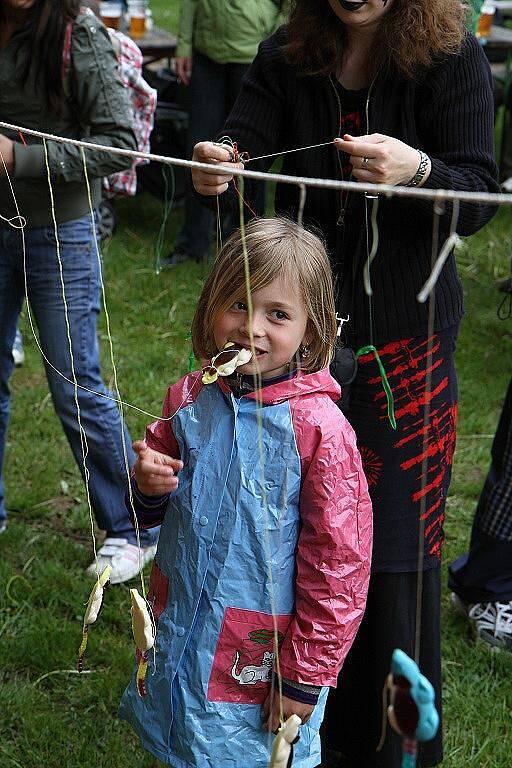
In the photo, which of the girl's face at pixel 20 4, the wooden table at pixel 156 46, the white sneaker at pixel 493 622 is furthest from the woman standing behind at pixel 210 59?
the white sneaker at pixel 493 622

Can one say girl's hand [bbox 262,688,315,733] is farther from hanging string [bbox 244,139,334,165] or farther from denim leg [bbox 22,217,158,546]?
denim leg [bbox 22,217,158,546]

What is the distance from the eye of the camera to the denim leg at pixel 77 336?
264cm

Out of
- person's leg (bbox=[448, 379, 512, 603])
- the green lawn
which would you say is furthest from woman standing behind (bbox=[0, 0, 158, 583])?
person's leg (bbox=[448, 379, 512, 603])

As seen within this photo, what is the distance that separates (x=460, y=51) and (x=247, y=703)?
125 cm

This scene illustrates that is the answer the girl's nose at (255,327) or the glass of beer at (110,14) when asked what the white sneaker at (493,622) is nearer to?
the girl's nose at (255,327)

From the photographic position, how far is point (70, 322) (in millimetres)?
2664

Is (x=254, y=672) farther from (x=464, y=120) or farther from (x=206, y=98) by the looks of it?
(x=206, y=98)

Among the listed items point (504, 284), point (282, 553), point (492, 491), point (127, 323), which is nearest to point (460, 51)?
point (282, 553)

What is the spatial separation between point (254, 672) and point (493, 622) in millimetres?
1265

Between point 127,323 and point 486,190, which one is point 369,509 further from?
point 127,323

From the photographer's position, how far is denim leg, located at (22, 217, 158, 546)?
264cm

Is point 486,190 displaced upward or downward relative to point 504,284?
upward

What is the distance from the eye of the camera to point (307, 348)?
1789 millimetres

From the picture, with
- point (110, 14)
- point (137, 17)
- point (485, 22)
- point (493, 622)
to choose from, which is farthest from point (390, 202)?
point (485, 22)
